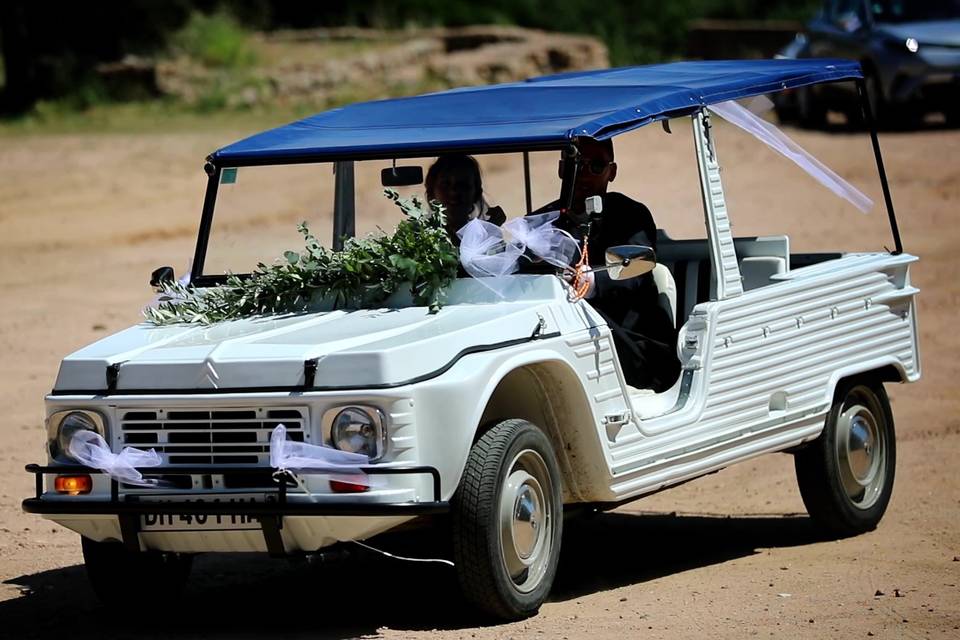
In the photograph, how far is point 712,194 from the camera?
24.0 ft

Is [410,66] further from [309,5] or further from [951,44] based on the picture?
[309,5]

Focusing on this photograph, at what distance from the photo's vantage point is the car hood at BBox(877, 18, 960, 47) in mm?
19141

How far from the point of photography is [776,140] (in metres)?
7.61

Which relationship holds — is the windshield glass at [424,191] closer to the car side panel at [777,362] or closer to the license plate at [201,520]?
the car side panel at [777,362]

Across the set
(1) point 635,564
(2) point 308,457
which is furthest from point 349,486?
(1) point 635,564

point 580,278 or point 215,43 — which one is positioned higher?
point 215,43

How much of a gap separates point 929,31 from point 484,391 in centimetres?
1483

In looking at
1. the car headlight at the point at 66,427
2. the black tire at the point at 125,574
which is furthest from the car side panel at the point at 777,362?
the car headlight at the point at 66,427

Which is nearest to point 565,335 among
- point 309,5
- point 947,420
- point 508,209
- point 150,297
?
point 508,209

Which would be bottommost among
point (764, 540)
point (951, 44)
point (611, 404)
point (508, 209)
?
point (764, 540)

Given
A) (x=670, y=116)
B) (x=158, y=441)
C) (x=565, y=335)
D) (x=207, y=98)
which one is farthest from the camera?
(x=207, y=98)

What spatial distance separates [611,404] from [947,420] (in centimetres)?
491

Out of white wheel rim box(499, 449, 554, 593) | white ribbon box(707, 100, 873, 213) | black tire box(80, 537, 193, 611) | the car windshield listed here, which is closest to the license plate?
black tire box(80, 537, 193, 611)

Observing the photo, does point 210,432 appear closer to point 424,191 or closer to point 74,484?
point 74,484
